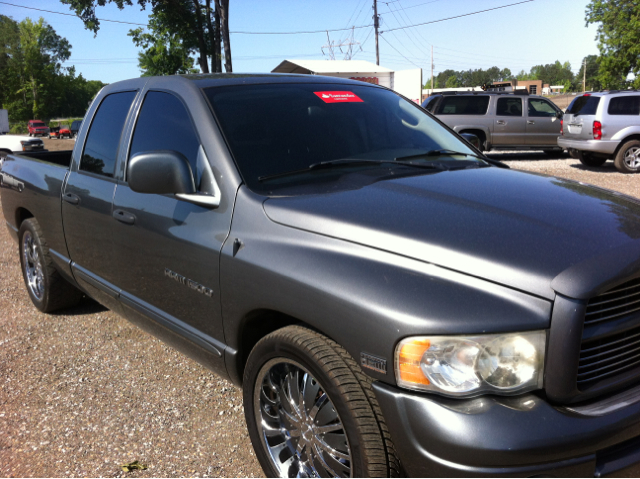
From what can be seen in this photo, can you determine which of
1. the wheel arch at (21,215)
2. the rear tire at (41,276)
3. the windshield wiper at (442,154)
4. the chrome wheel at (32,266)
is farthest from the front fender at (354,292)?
the wheel arch at (21,215)

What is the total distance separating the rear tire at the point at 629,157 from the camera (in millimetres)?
13031

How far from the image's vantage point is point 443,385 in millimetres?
1745

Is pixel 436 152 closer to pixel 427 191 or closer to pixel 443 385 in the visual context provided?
pixel 427 191

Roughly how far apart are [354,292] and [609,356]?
854 millimetres

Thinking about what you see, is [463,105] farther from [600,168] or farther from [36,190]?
[36,190]

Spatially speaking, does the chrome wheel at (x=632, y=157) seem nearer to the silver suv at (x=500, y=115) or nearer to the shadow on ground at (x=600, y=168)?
the shadow on ground at (x=600, y=168)

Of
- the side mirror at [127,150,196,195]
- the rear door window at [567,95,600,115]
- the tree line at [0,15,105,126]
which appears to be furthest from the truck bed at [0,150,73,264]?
the tree line at [0,15,105,126]

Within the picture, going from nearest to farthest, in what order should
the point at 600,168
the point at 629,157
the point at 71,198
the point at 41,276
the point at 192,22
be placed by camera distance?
the point at 71,198, the point at 41,276, the point at 629,157, the point at 600,168, the point at 192,22

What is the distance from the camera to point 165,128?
121 inches

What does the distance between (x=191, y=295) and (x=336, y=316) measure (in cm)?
100

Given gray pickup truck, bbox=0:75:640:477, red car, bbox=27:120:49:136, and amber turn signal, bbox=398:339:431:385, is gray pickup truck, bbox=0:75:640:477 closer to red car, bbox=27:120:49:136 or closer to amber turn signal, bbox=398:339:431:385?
amber turn signal, bbox=398:339:431:385

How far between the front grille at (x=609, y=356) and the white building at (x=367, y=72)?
31.4 m

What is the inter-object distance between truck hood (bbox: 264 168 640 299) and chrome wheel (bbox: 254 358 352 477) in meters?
0.60

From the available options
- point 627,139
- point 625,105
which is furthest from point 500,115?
point 627,139
